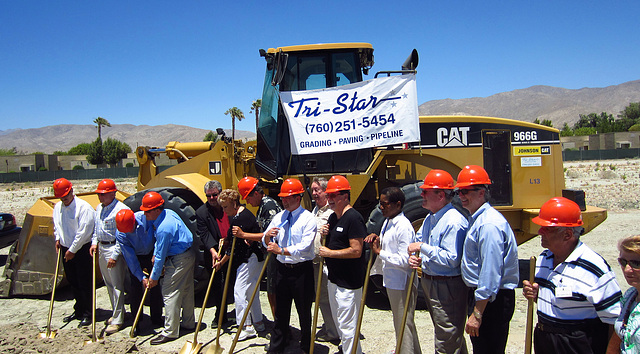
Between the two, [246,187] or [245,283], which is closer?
[246,187]

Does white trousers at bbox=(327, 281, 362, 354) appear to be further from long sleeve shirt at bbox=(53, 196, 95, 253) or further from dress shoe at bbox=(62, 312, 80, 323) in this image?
dress shoe at bbox=(62, 312, 80, 323)

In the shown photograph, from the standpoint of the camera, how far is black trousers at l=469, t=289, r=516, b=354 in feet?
10.1

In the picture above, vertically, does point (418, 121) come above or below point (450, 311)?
above

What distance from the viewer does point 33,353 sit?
4613 mm

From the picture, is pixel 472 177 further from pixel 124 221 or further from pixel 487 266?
pixel 124 221

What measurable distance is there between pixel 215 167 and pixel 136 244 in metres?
1.95

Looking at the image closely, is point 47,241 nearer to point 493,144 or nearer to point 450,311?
point 450,311

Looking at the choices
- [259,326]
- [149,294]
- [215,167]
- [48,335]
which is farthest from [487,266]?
[48,335]

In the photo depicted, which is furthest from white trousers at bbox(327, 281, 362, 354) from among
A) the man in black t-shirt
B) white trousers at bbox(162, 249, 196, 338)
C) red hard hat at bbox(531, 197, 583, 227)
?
white trousers at bbox(162, 249, 196, 338)

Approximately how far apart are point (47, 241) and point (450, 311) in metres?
5.85

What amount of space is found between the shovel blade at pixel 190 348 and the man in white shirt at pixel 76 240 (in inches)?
69.2

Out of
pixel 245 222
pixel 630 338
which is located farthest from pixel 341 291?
pixel 630 338

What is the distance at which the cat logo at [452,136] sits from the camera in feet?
19.9

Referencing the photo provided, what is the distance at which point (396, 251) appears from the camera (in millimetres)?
3783
